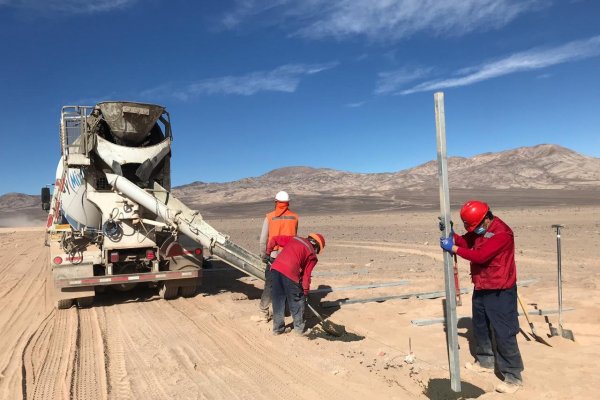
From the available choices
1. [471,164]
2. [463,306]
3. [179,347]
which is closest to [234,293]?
[179,347]

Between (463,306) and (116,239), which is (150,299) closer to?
(116,239)

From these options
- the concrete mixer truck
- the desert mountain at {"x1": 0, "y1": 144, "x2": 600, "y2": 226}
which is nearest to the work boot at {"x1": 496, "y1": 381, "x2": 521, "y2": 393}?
the concrete mixer truck

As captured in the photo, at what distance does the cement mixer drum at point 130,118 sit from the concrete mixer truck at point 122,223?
2 centimetres

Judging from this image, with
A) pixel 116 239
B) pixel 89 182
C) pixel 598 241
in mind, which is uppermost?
pixel 89 182

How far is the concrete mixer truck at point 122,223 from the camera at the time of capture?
8172 mm

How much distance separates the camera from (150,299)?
354 inches

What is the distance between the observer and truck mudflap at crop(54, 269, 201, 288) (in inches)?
313

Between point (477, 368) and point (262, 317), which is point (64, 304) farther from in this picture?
point (477, 368)

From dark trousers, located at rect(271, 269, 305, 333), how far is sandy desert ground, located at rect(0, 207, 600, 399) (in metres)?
0.20

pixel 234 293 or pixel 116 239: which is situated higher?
pixel 116 239

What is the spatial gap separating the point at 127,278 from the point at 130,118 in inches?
115

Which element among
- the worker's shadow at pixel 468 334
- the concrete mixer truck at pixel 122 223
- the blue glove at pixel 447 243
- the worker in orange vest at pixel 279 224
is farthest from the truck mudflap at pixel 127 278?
the blue glove at pixel 447 243

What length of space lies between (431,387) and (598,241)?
14804 mm

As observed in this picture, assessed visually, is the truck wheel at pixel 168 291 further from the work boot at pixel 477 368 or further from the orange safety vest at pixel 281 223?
the work boot at pixel 477 368
